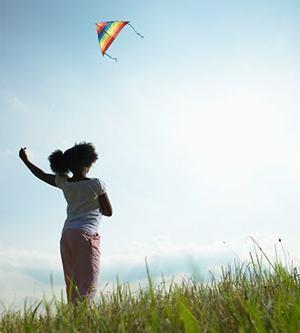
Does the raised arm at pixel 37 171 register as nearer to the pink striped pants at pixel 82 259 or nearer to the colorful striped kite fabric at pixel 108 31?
the pink striped pants at pixel 82 259

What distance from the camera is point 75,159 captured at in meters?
5.31

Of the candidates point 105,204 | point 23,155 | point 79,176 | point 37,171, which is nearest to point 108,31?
point 23,155

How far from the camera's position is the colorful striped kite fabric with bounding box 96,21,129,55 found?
24.6 ft

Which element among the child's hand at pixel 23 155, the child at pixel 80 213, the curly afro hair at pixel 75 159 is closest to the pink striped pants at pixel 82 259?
the child at pixel 80 213

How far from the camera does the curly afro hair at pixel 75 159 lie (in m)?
5.29

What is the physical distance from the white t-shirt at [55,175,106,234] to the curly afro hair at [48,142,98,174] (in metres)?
0.31

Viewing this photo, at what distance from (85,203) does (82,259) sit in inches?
22.4

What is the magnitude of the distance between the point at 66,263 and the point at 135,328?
2599 millimetres

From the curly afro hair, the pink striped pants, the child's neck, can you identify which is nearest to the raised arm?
the curly afro hair

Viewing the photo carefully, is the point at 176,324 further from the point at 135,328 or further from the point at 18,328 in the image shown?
the point at 18,328

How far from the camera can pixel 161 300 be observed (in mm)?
3053

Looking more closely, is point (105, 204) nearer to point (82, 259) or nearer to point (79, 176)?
point (79, 176)

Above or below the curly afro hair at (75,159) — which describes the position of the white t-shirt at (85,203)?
below

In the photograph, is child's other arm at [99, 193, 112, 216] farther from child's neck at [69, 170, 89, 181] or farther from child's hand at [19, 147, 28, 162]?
child's hand at [19, 147, 28, 162]
